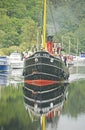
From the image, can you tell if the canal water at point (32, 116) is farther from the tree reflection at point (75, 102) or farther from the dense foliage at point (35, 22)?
the dense foliage at point (35, 22)

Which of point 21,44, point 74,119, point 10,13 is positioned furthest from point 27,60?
point 10,13

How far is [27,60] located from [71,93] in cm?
329

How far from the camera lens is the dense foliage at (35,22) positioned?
139ft

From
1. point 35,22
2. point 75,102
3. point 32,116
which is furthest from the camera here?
point 35,22

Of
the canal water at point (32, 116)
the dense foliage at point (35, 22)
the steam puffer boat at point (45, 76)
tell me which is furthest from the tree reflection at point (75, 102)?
the dense foliage at point (35, 22)

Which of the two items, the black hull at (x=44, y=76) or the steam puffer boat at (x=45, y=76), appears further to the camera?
the black hull at (x=44, y=76)

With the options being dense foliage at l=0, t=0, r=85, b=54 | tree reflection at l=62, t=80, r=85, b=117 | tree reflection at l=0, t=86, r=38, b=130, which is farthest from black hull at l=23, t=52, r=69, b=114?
dense foliage at l=0, t=0, r=85, b=54

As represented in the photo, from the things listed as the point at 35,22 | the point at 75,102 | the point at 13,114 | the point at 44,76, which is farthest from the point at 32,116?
the point at 35,22

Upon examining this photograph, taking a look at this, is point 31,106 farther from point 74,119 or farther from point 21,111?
point 74,119

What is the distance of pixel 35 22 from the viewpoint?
46.2 m

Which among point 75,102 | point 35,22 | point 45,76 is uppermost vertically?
point 35,22

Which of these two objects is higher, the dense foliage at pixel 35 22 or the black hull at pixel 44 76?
the dense foliage at pixel 35 22

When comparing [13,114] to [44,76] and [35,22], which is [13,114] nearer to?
[44,76]

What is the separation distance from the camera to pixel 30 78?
54.5 ft
